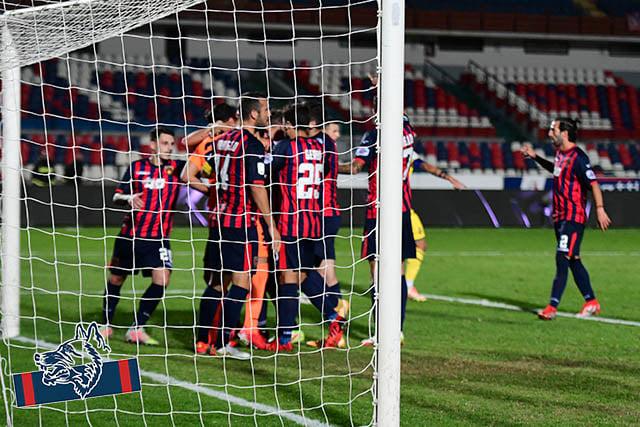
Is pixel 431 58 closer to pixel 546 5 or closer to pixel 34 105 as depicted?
pixel 546 5

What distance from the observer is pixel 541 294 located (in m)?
10.7

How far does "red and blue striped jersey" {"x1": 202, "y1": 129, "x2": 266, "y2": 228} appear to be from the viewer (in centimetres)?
670

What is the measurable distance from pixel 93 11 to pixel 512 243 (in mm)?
12623

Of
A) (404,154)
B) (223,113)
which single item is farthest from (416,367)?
(223,113)

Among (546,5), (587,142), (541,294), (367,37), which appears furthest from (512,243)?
(546,5)

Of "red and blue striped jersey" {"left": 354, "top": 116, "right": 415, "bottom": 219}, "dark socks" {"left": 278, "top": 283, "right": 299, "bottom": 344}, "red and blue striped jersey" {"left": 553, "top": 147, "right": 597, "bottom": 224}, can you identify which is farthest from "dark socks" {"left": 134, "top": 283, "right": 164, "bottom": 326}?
"red and blue striped jersey" {"left": 553, "top": 147, "right": 597, "bottom": 224}

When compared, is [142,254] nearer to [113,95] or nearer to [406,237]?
[406,237]

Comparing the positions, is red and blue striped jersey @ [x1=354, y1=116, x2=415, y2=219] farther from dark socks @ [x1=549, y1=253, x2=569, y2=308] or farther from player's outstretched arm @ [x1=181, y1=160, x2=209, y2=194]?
dark socks @ [x1=549, y1=253, x2=569, y2=308]

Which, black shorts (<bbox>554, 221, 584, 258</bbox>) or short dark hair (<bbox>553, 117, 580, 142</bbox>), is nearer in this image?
short dark hair (<bbox>553, 117, 580, 142</bbox>)

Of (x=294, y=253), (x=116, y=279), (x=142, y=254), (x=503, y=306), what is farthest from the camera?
(x=503, y=306)

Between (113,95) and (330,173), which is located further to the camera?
(113,95)

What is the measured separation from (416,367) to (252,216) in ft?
5.05

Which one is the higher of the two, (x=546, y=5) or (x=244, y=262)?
(x=546, y=5)

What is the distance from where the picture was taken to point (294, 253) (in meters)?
7.27
